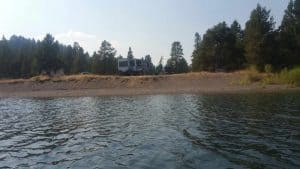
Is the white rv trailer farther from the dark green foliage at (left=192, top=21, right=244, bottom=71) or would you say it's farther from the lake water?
the lake water

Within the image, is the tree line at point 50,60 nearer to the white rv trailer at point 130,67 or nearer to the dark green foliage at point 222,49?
the white rv trailer at point 130,67

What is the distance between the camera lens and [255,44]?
7806 cm

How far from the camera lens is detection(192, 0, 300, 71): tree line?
78625 mm

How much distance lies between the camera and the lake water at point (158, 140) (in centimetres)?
1780

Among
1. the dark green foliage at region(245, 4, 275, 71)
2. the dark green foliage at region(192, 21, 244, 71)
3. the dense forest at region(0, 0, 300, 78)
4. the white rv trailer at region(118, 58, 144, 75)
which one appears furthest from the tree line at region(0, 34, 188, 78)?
the dark green foliage at region(245, 4, 275, 71)

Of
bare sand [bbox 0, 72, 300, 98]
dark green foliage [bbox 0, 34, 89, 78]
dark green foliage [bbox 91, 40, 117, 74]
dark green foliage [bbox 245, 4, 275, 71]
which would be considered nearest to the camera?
bare sand [bbox 0, 72, 300, 98]

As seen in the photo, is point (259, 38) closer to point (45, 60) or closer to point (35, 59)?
point (45, 60)

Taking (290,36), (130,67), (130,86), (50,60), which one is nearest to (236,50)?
(290,36)

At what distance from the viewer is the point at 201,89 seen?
7156 cm

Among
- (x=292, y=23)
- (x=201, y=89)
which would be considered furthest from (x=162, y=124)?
(x=292, y=23)

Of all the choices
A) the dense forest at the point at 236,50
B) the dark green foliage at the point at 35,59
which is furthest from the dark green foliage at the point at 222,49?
the dark green foliage at the point at 35,59

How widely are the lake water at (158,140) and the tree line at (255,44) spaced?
43375mm

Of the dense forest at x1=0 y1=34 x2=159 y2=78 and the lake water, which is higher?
the dense forest at x1=0 y1=34 x2=159 y2=78

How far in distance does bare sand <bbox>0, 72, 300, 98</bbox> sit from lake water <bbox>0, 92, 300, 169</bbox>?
33836 mm
